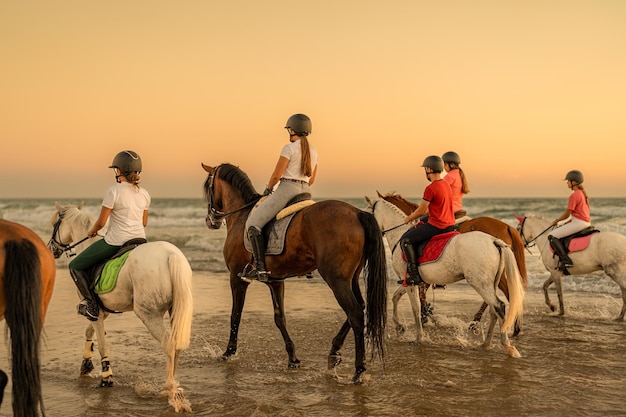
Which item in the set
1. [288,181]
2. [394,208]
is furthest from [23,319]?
[394,208]

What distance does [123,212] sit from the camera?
604 cm

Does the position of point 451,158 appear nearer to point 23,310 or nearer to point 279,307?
point 279,307

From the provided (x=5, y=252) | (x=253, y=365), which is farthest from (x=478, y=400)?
(x=5, y=252)

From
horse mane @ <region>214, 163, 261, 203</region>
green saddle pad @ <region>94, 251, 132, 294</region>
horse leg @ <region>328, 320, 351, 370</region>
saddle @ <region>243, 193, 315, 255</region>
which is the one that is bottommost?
horse leg @ <region>328, 320, 351, 370</region>

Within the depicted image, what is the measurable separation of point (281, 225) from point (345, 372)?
2023 mm

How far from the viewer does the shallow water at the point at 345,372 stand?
5.44 m

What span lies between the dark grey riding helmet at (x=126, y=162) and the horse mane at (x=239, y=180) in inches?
83.4

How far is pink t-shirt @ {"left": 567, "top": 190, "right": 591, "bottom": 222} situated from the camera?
10359 millimetres

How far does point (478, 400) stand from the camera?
→ 5.60m

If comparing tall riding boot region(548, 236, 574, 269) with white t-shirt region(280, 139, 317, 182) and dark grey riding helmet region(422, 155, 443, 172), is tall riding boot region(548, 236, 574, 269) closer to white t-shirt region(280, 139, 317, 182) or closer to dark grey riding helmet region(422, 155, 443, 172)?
dark grey riding helmet region(422, 155, 443, 172)

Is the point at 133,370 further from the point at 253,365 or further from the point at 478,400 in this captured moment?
the point at 478,400

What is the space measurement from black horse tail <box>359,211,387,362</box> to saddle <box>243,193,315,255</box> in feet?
2.95

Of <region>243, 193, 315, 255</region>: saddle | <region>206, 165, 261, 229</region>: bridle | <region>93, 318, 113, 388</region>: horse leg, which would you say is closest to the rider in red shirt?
<region>243, 193, 315, 255</region>: saddle

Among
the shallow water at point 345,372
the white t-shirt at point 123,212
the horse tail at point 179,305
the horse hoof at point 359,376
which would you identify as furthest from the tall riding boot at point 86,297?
the horse hoof at point 359,376
